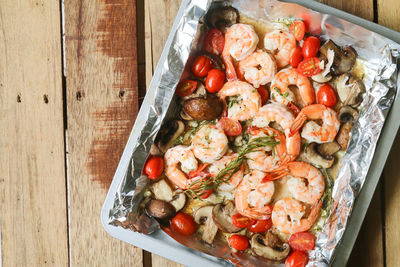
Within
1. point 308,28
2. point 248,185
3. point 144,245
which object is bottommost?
point 144,245

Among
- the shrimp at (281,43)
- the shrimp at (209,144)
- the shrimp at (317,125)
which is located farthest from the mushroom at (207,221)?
the shrimp at (281,43)

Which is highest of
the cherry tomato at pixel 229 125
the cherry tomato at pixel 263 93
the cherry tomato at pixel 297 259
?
the cherry tomato at pixel 263 93

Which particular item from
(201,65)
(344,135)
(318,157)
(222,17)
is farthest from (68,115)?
(344,135)

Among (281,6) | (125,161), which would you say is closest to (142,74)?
(125,161)

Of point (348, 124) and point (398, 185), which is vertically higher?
point (348, 124)

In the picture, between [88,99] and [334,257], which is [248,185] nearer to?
[334,257]

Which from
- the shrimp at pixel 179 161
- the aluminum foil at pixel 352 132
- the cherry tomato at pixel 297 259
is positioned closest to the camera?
the aluminum foil at pixel 352 132

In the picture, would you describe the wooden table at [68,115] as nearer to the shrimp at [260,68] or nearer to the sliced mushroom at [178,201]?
the sliced mushroom at [178,201]
